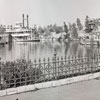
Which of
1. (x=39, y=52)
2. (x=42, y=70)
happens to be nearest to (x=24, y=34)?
(x=39, y=52)

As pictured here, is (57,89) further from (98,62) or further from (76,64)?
(98,62)

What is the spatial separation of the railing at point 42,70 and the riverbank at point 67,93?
40cm

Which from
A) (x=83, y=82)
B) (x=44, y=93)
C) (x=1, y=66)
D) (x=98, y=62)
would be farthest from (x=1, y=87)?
(x=98, y=62)

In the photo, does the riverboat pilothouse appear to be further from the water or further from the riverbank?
the riverbank

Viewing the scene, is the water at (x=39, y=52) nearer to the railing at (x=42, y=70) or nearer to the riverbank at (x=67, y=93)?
the railing at (x=42, y=70)

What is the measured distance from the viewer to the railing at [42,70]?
407cm

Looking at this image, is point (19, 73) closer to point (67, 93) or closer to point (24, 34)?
point (67, 93)

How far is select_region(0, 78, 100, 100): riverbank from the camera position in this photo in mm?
3541

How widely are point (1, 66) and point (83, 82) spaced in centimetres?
170

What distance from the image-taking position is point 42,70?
4523 millimetres

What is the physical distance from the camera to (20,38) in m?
54.4

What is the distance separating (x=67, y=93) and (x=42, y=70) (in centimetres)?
89

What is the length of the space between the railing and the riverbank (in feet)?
1.30

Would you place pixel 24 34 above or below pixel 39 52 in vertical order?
above
